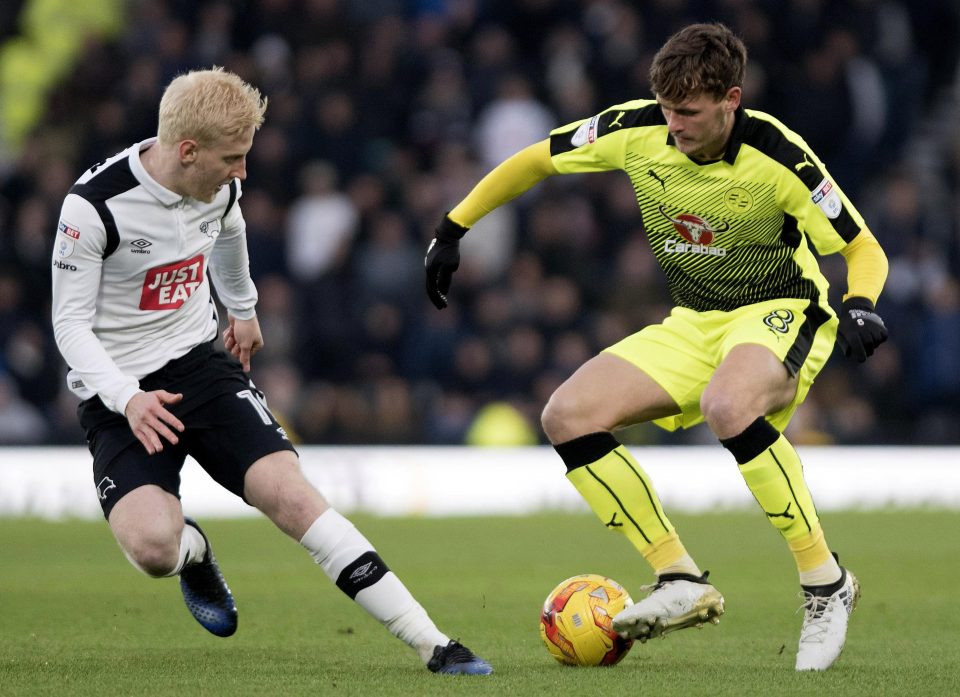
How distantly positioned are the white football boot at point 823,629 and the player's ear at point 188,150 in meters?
2.58

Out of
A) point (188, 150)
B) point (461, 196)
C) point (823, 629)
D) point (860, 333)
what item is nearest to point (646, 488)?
point (823, 629)

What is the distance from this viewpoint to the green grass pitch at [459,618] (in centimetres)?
511

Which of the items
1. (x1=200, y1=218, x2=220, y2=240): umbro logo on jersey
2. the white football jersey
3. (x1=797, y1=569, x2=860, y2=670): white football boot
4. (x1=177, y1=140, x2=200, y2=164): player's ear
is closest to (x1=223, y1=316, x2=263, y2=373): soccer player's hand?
the white football jersey

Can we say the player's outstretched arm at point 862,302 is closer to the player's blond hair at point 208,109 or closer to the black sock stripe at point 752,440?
the black sock stripe at point 752,440

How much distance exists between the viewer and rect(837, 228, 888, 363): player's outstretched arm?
17.3 ft

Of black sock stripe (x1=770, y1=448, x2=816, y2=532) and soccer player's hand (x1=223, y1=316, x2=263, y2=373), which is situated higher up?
soccer player's hand (x1=223, y1=316, x2=263, y2=373)

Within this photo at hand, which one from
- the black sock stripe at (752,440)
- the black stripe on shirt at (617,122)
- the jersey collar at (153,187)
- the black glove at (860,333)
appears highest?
the jersey collar at (153,187)

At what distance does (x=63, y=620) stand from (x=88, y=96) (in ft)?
29.9

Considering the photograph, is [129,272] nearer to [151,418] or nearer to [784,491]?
[151,418]

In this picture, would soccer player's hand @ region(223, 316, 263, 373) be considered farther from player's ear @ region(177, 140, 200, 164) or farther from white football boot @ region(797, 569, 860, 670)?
white football boot @ region(797, 569, 860, 670)

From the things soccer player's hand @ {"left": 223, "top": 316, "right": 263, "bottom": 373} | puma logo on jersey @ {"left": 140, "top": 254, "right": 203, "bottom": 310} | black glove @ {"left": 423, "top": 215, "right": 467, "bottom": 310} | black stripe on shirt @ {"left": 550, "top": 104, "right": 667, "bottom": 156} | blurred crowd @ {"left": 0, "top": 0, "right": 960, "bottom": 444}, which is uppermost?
black stripe on shirt @ {"left": 550, "top": 104, "right": 667, "bottom": 156}

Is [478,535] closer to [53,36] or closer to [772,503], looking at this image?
[772,503]

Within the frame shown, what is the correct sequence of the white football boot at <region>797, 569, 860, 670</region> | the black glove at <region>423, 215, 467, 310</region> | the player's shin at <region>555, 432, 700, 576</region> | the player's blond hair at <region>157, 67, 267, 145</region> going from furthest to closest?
1. the black glove at <region>423, 215, 467, 310</region>
2. the player's shin at <region>555, 432, 700, 576</region>
3. the white football boot at <region>797, 569, 860, 670</region>
4. the player's blond hair at <region>157, 67, 267, 145</region>

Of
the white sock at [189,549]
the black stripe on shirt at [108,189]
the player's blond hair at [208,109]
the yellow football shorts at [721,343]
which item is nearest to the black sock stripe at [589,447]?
the yellow football shorts at [721,343]
